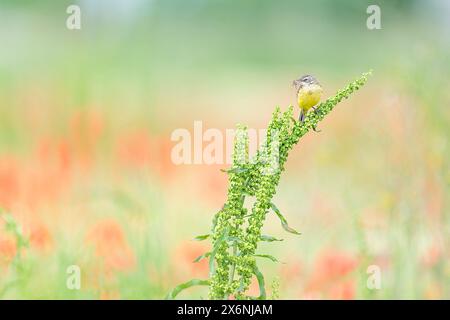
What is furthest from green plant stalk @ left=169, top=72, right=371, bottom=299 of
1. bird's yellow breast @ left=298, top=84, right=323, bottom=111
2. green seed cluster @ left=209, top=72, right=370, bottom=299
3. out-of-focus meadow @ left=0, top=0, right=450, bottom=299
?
out-of-focus meadow @ left=0, top=0, right=450, bottom=299

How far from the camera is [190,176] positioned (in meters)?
4.21

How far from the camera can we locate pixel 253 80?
7188 millimetres

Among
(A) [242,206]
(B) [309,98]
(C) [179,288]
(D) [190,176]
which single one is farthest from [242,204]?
(D) [190,176]

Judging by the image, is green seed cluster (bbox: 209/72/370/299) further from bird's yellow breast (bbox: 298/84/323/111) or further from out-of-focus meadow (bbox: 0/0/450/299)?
out-of-focus meadow (bbox: 0/0/450/299)

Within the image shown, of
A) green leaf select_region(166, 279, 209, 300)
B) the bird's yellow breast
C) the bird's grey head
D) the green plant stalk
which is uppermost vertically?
the bird's grey head

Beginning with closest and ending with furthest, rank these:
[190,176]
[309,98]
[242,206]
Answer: [242,206] → [309,98] → [190,176]

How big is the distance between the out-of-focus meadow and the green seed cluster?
537 mm

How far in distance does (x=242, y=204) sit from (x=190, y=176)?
2516 mm

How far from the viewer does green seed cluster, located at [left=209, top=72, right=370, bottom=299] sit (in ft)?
5.45

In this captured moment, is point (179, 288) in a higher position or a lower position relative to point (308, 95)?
lower

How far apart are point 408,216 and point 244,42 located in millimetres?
5389

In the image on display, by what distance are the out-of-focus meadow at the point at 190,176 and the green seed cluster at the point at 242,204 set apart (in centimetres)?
54

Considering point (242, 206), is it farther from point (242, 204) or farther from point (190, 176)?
point (190, 176)
